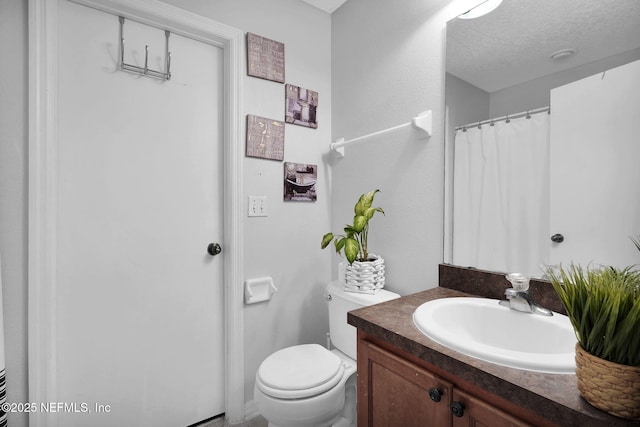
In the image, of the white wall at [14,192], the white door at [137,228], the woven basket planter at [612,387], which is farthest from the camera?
the white door at [137,228]

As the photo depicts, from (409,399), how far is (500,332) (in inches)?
15.6

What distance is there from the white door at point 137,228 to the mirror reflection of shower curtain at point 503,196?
1.21 meters

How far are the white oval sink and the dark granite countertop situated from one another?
0.06ft

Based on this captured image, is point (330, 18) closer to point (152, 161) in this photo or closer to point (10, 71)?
point (152, 161)

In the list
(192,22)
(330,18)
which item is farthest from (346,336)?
(330,18)

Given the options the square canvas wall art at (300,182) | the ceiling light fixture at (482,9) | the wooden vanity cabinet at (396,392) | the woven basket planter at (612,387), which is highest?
the ceiling light fixture at (482,9)

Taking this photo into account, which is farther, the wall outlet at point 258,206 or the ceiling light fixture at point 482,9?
the wall outlet at point 258,206

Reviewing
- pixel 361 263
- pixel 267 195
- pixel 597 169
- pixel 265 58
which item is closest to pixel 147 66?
pixel 265 58

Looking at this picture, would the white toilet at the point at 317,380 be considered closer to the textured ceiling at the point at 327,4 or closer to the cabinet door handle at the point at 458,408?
the cabinet door handle at the point at 458,408

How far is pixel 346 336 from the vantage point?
145 cm

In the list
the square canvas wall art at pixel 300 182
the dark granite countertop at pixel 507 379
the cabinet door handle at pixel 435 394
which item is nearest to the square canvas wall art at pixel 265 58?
the square canvas wall art at pixel 300 182

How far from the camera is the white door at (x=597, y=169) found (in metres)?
0.83

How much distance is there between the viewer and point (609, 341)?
499 millimetres

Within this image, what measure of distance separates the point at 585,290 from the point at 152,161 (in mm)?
1618
